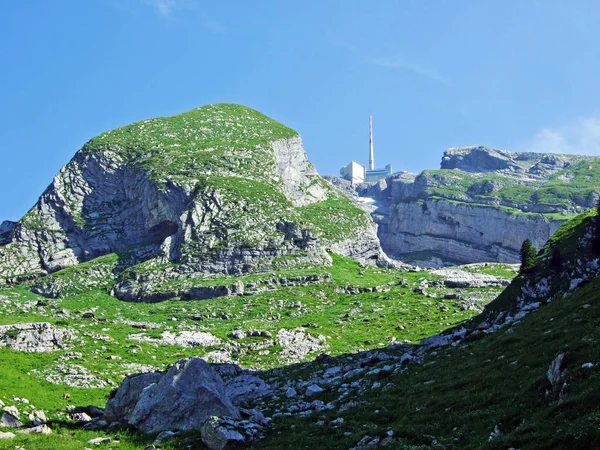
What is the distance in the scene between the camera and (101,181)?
547ft

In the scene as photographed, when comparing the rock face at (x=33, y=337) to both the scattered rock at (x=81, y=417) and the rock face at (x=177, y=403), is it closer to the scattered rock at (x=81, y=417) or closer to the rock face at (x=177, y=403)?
the scattered rock at (x=81, y=417)

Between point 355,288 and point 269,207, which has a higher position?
point 269,207

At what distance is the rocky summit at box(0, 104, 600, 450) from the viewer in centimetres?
2839

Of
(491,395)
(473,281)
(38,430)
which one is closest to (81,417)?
(38,430)

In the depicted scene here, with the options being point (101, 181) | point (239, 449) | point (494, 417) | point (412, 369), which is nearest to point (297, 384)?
point (412, 369)

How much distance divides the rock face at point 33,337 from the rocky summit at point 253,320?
260 mm

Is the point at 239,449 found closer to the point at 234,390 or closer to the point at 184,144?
the point at 234,390

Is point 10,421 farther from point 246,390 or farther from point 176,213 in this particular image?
point 176,213

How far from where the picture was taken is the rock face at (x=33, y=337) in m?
67.4

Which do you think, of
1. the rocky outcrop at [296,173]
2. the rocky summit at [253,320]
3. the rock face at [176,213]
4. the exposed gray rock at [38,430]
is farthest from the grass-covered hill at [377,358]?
the rocky outcrop at [296,173]

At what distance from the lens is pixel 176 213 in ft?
478

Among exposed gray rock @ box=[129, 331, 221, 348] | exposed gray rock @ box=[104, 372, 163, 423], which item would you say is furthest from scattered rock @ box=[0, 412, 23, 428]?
exposed gray rock @ box=[129, 331, 221, 348]

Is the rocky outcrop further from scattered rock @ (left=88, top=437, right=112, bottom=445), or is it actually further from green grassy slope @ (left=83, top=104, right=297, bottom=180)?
scattered rock @ (left=88, top=437, right=112, bottom=445)

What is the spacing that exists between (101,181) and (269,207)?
187 ft
